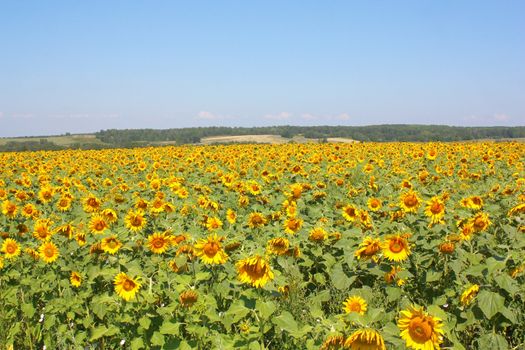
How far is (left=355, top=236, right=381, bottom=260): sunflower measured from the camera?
4156 millimetres

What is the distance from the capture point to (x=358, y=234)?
4.71 m

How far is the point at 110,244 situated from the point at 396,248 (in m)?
2.97

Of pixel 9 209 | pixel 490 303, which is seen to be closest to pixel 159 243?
pixel 490 303

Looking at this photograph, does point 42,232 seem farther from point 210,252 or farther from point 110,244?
point 210,252

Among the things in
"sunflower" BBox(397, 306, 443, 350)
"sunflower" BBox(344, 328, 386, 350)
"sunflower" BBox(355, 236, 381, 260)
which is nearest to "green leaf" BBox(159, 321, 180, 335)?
"sunflower" BBox(344, 328, 386, 350)

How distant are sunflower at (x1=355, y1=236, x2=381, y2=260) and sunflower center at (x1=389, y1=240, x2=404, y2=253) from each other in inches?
4.7

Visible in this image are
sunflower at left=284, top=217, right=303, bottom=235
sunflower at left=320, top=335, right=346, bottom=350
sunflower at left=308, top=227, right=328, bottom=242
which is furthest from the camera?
sunflower at left=284, top=217, right=303, bottom=235

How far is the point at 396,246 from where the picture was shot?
4152 mm

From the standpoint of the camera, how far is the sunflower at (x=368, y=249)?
164 inches

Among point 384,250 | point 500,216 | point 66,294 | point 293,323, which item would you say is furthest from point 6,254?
point 500,216

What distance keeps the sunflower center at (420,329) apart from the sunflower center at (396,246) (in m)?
1.55

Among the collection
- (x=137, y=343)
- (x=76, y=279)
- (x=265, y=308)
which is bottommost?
(x=137, y=343)

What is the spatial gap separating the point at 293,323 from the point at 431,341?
34.7 inches

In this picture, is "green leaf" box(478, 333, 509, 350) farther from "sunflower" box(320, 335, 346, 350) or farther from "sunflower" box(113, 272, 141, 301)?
"sunflower" box(113, 272, 141, 301)
